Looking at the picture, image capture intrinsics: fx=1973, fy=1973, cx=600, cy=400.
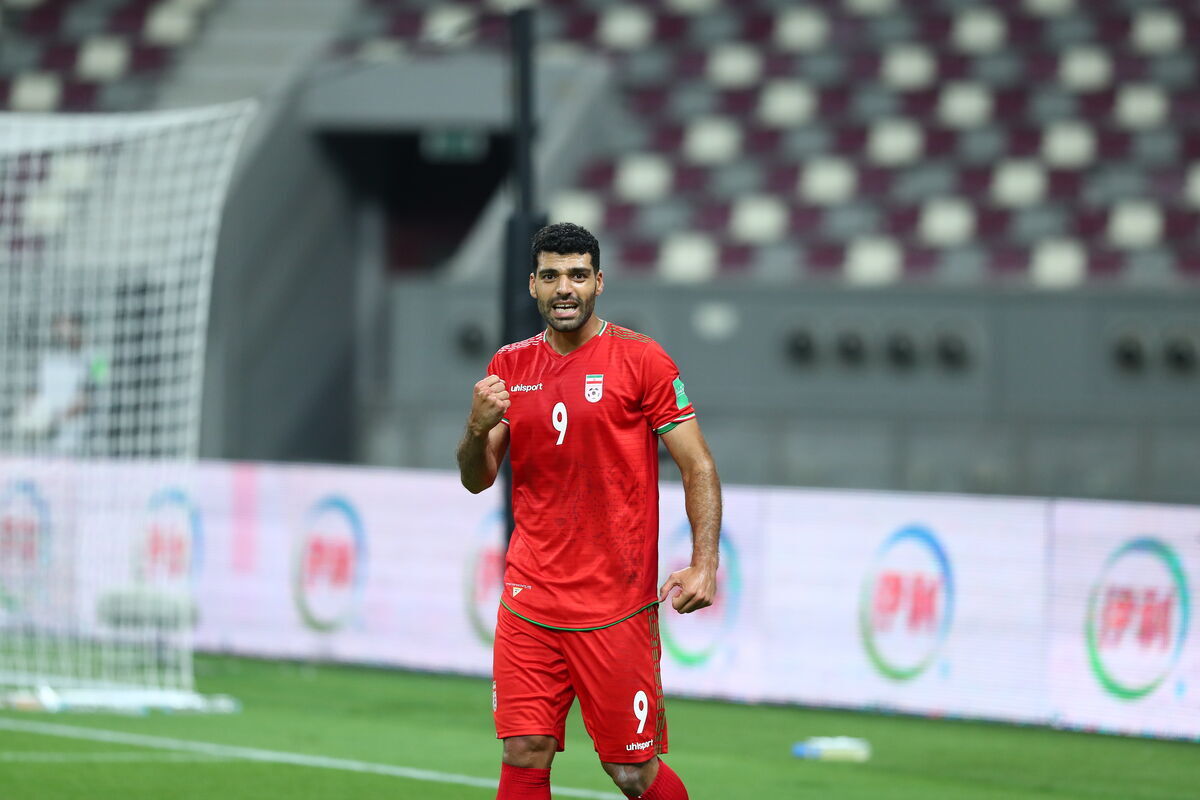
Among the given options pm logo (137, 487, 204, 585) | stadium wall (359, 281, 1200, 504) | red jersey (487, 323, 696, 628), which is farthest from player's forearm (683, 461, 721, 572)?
stadium wall (359, 281, 1200, 504)

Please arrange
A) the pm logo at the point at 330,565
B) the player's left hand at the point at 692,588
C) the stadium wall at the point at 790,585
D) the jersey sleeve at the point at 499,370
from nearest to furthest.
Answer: the player's left hand at the point at 692,588
the jersey sleeve at the point at 499,370
the stadium wall at the point at 790,585
the pm logo at the point at 330,565

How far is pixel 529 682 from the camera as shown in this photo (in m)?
5.44

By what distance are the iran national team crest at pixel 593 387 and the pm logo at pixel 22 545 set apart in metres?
8.04

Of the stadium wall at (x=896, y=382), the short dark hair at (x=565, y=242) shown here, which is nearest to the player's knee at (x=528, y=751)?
the short dark hair at (x=565, y=242)

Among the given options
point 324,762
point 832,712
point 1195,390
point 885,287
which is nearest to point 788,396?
point 885,287

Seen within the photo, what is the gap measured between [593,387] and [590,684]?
816 millimetres

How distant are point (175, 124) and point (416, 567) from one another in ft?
10.9

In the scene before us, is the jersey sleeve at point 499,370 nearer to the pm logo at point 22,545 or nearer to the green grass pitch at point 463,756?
the green grass pitch at point 463,756

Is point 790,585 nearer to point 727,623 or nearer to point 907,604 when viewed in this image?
point 727,623

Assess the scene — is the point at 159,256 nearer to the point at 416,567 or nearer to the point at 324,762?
the point at 416,567

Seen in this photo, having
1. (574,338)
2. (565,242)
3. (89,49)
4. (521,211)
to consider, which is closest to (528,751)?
(574,338)

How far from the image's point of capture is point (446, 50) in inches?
816

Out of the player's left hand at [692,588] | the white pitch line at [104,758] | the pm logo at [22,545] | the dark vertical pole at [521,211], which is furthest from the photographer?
the pm logo at [22,545]

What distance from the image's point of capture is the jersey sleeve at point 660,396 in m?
5.43
